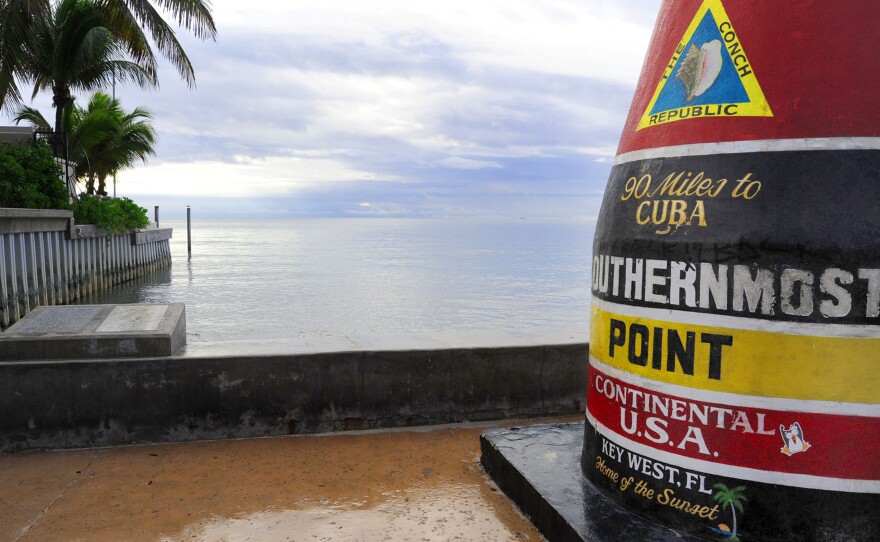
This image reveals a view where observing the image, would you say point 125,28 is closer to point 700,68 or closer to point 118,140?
point 118,140

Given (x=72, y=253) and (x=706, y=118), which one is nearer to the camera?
(x=706, y=118)

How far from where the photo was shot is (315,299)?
100.0 feet

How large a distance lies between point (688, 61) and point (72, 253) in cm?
2224

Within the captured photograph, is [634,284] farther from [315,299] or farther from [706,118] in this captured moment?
[315,299]

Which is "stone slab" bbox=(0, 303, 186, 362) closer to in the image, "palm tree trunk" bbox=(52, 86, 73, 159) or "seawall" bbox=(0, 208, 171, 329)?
"seawall" bbox=(0, 208, 171, 329)

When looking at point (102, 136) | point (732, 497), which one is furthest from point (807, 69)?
point (102, 136)

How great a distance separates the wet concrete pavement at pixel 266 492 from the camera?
357 cm

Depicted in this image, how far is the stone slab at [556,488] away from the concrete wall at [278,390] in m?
0.72

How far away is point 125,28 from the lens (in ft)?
77.9

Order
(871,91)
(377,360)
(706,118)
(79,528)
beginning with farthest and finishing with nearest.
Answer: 1. (377,360)
2. (79,528)
3. (706,118)
4. (871,91)

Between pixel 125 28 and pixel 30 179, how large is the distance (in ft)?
24.8

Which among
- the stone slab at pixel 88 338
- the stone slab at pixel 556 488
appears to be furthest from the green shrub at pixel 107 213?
the stone slab at pixel 556 488

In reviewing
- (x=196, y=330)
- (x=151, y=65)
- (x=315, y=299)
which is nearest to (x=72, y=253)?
(x=196, y=330)

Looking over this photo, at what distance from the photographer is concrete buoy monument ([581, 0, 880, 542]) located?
2824 millimetres
